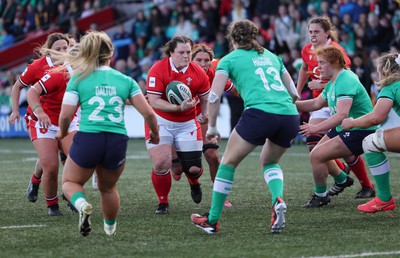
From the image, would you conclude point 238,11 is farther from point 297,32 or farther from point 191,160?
point 191,160

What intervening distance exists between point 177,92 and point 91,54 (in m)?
2.01

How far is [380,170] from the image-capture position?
8453 mm

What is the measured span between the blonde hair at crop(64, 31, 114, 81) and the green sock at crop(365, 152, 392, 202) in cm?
288

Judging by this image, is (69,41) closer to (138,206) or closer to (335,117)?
(138,206)

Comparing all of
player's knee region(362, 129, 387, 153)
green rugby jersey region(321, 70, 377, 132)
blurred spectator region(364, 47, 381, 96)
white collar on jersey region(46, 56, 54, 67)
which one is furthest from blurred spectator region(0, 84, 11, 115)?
player's knee region(362, 129, 387, 153)

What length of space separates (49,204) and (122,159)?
229 centimetres

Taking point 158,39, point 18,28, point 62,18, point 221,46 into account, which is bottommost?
point 18,28

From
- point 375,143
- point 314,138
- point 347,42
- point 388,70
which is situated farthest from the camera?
point 347,42

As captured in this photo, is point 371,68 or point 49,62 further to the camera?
point 371,68

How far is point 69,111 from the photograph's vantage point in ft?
22.7

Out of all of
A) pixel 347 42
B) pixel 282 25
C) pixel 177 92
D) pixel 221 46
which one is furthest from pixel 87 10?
pixel 177 92

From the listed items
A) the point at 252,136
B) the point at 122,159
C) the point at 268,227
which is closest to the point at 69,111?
the point at 122,159

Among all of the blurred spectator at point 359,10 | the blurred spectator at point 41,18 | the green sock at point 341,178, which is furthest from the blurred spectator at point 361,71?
the blurred spectator at point 41,18

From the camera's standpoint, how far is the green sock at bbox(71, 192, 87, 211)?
6.86m
